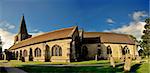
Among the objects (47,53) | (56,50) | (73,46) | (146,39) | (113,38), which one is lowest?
(47,53)

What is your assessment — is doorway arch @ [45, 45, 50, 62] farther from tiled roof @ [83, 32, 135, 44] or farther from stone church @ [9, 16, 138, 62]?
tiled roof @ [83, 32, 135, 44]

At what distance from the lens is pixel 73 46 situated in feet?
135

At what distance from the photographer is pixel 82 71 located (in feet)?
75.3

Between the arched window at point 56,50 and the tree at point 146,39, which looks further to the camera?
the tree at point 146,39

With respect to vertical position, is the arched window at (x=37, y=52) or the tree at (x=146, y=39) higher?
the tree at (x=146, y=39)

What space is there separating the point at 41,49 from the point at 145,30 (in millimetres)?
19451

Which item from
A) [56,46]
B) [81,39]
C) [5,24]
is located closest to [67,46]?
[56,46]

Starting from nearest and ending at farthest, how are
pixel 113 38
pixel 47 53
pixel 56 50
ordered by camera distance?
pixel 56 50 → pixel 47 53 → pixel 113 38

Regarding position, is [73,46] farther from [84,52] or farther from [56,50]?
[84,52]

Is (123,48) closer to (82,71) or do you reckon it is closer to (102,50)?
(102,50)

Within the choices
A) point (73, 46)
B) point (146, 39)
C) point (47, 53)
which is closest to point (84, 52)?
point (73, 46)

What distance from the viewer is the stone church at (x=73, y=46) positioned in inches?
1588

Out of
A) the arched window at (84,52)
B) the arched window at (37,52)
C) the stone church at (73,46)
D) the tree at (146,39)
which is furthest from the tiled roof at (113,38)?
the arched window at (37,52)

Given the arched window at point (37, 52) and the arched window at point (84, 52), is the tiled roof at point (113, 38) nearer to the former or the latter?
the arched window at point (84, 52)
